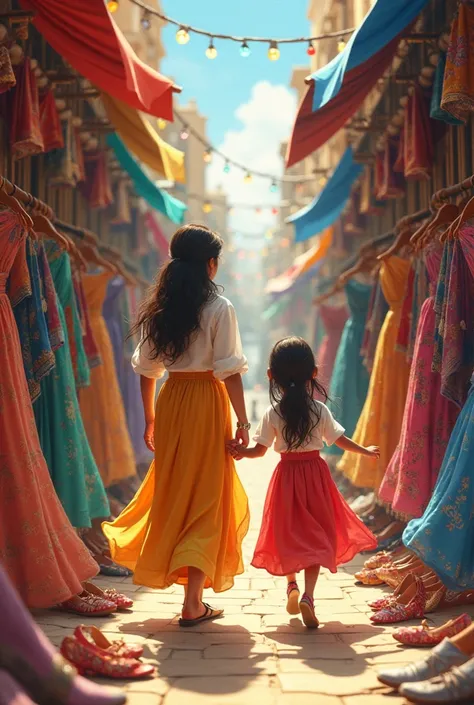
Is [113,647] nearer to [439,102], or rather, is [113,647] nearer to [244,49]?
[439,102]

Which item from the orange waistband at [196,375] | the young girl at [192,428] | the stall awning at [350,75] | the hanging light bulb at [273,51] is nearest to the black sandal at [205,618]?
the young girl at [192,428]

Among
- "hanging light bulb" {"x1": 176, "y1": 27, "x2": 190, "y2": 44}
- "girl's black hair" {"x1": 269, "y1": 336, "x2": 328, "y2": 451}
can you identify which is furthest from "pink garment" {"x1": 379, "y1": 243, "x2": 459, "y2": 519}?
"hanging light bulb" {"x1": 176, "y1": 27, "x2": 190, "y2": 44}

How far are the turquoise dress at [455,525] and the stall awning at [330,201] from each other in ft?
19.7

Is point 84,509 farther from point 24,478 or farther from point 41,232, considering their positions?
point 41,232

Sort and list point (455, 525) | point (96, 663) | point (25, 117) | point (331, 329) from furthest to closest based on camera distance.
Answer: point (331, 329) → point (25, 117) → point (455, 525) → point (96, 663)

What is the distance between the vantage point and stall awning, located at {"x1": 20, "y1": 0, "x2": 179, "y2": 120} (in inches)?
201

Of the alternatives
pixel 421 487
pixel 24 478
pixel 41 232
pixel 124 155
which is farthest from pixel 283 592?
pixel 124 155

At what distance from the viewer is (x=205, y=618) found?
402 centimetres

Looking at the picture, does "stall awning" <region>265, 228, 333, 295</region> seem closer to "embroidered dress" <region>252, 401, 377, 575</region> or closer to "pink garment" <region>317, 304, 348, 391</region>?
"pink garment" <region>317, 304, 348, 391</region>

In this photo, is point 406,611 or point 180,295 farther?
point 180,295

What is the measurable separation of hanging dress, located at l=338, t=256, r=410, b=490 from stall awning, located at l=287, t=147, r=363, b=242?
3.35m

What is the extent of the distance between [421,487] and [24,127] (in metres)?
3.25

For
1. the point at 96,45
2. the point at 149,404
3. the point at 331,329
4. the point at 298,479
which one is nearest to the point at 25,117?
the point at 96,45

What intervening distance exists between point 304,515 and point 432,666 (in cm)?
152
